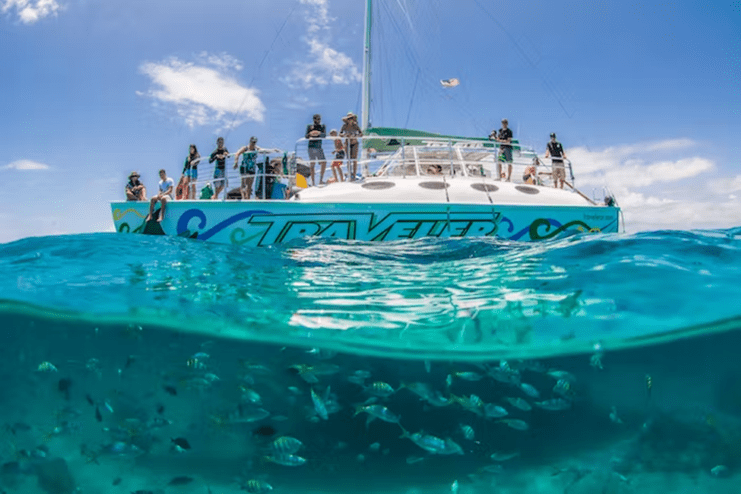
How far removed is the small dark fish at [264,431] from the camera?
7.16 m

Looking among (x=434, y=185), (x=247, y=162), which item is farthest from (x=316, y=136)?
(x=434, y=185)

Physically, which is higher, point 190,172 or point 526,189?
point 190,172

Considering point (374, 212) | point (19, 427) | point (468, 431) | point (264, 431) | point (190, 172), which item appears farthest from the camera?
point (190, 172)

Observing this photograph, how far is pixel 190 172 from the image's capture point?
12.6 m

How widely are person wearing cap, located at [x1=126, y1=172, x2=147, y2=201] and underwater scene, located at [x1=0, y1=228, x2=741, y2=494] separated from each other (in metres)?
→ 3.69

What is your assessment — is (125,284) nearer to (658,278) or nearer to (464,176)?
(658,278)

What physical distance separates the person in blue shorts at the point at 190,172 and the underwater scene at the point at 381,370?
171 inches

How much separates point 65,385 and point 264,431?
11.5 ft

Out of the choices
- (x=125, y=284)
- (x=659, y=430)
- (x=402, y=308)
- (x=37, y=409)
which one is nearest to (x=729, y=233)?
(x=659, y=430)

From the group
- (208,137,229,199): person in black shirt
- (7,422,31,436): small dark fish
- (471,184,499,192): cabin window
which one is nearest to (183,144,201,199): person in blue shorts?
(208,137,229,199): person in black shirt

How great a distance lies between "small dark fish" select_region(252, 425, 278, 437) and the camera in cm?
716

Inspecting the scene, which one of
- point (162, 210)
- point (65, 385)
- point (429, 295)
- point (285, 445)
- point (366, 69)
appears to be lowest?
point (65, 385)

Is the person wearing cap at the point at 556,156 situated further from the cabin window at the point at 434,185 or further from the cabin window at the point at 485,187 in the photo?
the cabin window at the point at 434,185

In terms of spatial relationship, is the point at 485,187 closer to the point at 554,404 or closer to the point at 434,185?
the point at 434,185
